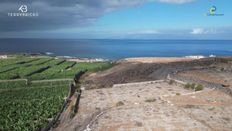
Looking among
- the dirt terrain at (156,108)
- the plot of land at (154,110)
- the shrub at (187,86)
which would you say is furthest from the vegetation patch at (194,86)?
the plot of land at (154,110)

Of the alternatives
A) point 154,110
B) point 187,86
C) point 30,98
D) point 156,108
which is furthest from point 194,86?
point 30,98

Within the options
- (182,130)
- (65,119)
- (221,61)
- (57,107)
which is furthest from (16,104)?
(221,61)

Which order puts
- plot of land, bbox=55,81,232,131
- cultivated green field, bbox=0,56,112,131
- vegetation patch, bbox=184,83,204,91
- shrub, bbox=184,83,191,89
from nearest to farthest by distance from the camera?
plot of land, bbox=55,81,232,131
cultivated green field, bbox=0,56,112,131
vegetation patch, bbox=184,83,204,91
shrub, bbox=184,83,191,89

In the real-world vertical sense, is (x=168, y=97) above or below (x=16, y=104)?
above

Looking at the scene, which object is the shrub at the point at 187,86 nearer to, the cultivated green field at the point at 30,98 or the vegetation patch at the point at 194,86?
the vegetation patch at the point at 194,86

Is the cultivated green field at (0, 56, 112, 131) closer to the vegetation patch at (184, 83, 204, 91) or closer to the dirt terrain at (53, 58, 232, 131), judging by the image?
the dirt terrain at (53, 58, 232, 131)

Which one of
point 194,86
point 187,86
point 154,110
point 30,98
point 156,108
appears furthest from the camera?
point 30,98

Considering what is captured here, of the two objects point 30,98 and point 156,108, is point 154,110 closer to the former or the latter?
point 156,108

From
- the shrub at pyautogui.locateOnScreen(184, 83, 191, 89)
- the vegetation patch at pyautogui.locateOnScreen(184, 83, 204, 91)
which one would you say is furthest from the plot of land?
the vegetation patch at pyautogui.locateOnScreen(184, 83, 204, 91)

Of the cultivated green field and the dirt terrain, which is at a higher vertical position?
the dirt terrain

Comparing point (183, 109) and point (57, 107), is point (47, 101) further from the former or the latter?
point (183, 109)

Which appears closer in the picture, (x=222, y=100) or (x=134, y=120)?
(x=134, y=120)
